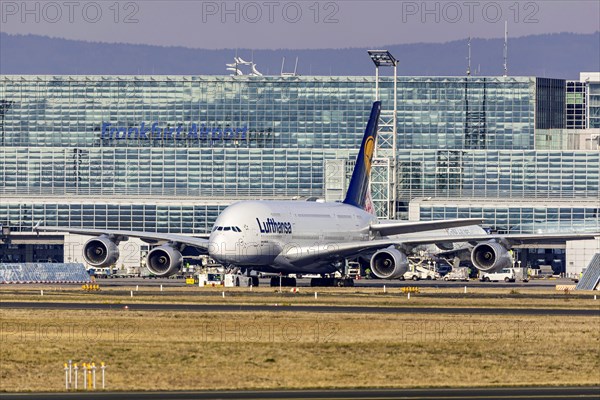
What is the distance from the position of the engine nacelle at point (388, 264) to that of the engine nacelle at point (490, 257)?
472 cm

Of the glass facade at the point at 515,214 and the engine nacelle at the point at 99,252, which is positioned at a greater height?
the glass facade at the point at 515,214

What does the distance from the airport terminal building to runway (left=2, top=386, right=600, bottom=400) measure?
393 ft

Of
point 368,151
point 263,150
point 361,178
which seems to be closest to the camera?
point 361,178

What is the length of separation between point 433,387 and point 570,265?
106 meters

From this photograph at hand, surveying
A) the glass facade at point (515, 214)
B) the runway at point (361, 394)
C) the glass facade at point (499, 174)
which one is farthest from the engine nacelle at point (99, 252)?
the glass facade at point (499, 174)

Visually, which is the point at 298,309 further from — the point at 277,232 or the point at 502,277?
the point at 502,277

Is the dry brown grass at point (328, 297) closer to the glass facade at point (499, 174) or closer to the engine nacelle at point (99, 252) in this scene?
the engine nacelle at point (99, 252)

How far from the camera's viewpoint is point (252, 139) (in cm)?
18688

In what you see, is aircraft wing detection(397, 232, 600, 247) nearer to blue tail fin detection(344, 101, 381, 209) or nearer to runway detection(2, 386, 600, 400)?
blue tail fin detection(344, 101, 381, 209)

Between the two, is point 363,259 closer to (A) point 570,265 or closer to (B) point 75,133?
(A) point 570,265

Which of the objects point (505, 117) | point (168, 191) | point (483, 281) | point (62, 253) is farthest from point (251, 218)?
point (505, 117)

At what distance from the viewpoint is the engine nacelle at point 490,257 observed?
95062 mm

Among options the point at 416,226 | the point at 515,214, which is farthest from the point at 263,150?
the point at 416,226

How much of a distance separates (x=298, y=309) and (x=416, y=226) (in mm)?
36725
